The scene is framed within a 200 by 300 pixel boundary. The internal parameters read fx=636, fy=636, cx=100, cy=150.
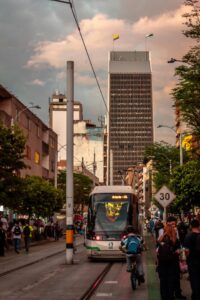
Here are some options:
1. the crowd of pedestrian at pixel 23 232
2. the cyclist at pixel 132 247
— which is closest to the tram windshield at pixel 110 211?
the crowd of pedestrian at pixel 23 232

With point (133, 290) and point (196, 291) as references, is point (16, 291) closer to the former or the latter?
point (133, 290)

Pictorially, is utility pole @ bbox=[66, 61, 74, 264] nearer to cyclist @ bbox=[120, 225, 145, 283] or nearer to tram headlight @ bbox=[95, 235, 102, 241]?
tram headlight @ bbox=[95, 235, 102, 241]

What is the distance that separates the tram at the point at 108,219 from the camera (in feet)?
89.4

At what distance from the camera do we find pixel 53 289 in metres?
16.0

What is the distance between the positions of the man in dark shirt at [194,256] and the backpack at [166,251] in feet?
2.42

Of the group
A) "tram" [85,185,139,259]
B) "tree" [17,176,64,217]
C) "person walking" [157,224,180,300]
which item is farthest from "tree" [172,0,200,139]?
"tree" [17,176,64,217]

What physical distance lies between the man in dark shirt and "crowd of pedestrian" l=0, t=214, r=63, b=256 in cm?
2164

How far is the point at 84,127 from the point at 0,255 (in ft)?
468

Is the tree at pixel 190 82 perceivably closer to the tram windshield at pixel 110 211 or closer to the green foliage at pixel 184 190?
the tram windshield at pixel 110 211

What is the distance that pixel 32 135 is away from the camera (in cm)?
8350

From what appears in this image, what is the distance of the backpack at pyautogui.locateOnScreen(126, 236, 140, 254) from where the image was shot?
53.8ft

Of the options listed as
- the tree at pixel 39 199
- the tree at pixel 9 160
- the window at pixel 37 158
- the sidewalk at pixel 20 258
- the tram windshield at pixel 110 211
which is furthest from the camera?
the window at pixel 37 158

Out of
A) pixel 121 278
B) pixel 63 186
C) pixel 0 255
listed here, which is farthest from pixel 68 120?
pixel 63 186

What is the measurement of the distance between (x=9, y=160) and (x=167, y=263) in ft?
84.7
